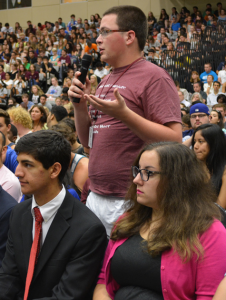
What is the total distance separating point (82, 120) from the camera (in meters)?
2.09

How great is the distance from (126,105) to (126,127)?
11cm

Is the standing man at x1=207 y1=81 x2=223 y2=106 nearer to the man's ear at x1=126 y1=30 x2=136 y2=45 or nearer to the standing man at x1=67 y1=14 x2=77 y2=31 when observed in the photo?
the man's ear at x1=126 y1=30 x2=136 y2=45

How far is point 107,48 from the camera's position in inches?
76.9

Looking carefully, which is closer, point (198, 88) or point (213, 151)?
point (213, 151)

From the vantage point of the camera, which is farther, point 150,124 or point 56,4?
point 56,4

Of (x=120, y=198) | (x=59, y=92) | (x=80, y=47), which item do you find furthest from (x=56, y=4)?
(x=120, y=198)

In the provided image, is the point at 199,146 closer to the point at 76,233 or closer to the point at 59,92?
the point at 76,233

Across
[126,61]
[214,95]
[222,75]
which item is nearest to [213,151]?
[126,61]

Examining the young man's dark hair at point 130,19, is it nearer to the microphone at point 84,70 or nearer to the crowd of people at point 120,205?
the crowd of people at point 120,205

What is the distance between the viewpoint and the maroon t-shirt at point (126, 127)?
1862 millimetres

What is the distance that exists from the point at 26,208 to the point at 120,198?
51 cm

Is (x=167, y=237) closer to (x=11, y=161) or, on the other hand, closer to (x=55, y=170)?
(x=55, y=170)

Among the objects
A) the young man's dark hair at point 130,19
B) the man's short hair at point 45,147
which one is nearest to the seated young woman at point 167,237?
the man's short hair at point 45,147

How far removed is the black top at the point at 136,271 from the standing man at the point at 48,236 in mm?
184
